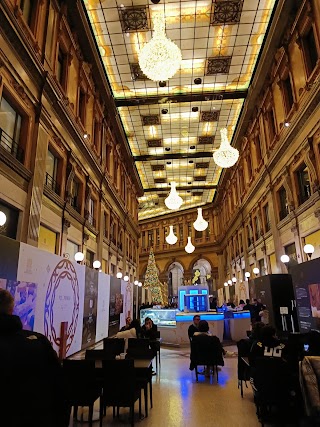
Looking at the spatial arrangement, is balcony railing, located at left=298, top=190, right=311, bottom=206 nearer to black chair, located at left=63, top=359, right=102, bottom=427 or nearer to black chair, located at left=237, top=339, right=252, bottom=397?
black chair, located at left=237, top=339, right=252, bottom=397

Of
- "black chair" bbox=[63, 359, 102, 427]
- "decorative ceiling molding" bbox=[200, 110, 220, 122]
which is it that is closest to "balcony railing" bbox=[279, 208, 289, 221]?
"decorative ceiling molding" bbox=[200, 110, 220, 122]

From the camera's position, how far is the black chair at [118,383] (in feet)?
12.0

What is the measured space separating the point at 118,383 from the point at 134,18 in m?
10.6

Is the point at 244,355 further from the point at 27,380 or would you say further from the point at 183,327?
the point at 183,327

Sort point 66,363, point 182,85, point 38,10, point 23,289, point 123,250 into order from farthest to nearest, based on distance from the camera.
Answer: point 123,250 < point 182,85 < point 38,10 < point 23,289 < point 66,363

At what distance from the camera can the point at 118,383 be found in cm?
371

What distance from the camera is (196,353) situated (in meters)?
5.86

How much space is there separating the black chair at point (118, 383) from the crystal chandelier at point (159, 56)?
571cm

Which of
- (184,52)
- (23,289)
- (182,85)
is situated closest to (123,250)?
(182,85)

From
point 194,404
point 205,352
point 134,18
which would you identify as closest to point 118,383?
point 194,404

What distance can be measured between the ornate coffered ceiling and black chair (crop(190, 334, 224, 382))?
9776mm

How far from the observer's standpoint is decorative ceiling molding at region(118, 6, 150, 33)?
393 inches

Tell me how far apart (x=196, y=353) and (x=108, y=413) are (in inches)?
83.1

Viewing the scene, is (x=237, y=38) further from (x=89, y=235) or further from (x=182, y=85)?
(x=89, y=235)
